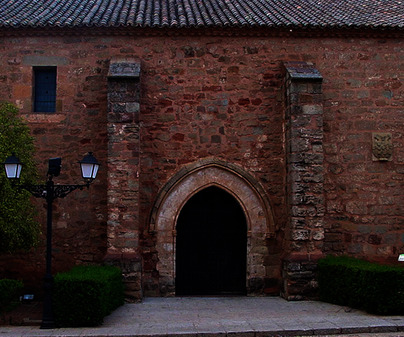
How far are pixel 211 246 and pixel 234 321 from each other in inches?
135

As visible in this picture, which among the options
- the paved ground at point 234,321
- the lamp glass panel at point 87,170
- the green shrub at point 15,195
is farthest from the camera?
the green shrub at point 15,195

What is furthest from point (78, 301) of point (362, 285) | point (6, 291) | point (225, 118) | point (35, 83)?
point (35, 83)

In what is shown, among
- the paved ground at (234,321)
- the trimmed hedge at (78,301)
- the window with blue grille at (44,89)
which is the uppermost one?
the window with blue grille at (44,89)

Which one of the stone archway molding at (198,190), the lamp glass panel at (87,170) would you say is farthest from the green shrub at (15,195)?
the stone archway molding at (198,190)

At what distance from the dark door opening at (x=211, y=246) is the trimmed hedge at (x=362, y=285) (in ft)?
7.11

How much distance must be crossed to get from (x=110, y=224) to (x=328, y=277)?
4.76 m

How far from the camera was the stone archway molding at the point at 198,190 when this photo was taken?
1178cm

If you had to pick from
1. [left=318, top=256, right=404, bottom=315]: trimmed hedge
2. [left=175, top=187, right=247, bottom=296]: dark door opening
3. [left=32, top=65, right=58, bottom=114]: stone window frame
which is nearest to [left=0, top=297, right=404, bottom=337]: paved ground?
[left=318, top=256, right=404, bottom=315]: trimmed hedge

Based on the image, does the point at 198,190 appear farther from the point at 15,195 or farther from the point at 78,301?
the point at 78,301

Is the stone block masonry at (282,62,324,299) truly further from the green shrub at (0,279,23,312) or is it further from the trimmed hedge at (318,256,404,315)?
the green shrub at (0,279,23,312)

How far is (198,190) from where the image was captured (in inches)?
470

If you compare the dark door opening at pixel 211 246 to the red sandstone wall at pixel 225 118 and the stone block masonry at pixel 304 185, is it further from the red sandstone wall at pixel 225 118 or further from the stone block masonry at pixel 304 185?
the stone block masonry at pixel 304 185

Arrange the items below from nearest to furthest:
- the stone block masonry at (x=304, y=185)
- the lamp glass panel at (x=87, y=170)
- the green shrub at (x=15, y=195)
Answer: the lamp glass panel at (x=87, y=170) < the green shrub at (x=15, y=195) < the stone block masonry at (x=304, y=185)

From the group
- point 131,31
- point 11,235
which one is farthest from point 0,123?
point 131,31
